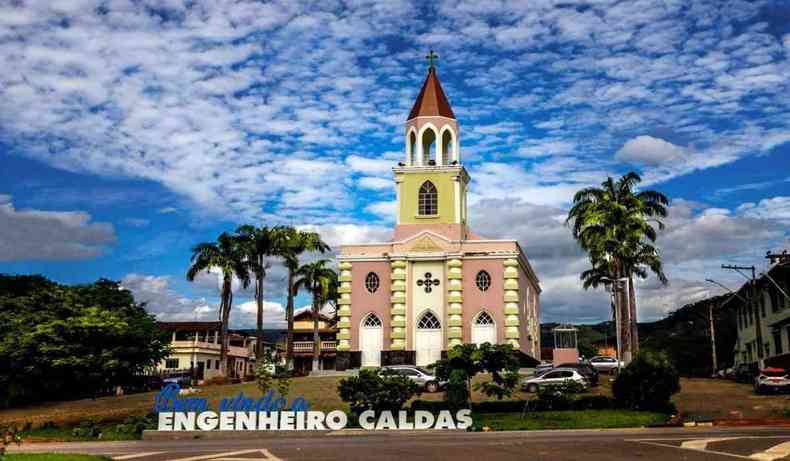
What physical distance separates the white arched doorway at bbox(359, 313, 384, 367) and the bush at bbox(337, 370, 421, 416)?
74.5ft

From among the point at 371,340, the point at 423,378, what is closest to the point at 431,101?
the point at 371,340

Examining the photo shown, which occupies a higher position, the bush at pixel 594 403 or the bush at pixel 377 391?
the bush at pixel 377 391

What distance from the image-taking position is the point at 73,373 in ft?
137

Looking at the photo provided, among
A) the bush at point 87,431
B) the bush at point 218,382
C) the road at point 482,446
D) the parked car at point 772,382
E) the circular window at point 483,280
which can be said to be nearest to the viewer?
the road at point 482,446

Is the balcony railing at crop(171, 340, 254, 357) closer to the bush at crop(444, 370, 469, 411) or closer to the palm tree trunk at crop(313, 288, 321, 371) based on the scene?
the palm tree trunk at crop(313, 288, 321, 371)

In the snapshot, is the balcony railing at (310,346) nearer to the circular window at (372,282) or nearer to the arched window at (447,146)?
the circular window at (372,282)

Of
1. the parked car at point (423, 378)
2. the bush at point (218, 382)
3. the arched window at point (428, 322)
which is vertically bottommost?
the bush at point (218, 382)

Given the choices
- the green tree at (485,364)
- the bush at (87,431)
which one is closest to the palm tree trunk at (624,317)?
the green tree at (485,364)

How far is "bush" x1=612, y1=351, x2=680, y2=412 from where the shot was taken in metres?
33.1

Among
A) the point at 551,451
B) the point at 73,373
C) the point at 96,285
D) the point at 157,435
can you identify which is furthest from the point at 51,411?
the point at 551,451

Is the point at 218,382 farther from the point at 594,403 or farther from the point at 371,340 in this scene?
the point at 594,403

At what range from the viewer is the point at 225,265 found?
5712cm

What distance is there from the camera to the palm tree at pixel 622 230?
156ft

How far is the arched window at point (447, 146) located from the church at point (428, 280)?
163mm
